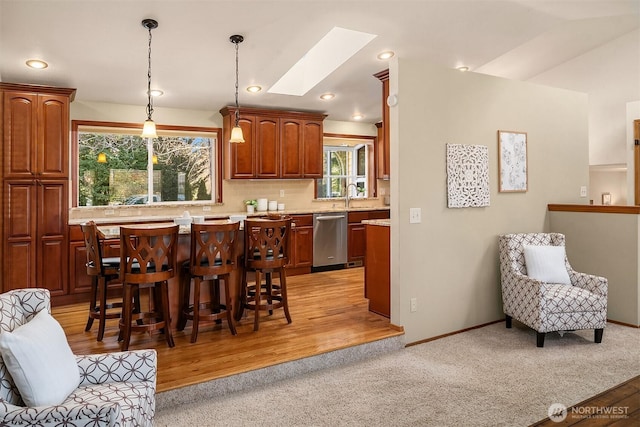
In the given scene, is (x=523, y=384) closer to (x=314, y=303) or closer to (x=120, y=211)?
(x=314, y=303)

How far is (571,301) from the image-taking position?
355 centimetres

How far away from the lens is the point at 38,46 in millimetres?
3795

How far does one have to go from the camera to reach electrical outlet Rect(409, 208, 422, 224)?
3645mm

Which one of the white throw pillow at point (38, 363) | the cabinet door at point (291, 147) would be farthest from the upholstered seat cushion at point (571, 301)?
the cabinet door at point (291, 147)

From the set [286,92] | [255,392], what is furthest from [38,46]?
[255,392]

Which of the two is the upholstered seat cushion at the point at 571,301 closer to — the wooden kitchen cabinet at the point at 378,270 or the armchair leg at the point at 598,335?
the armchair leg at the point at 598,335

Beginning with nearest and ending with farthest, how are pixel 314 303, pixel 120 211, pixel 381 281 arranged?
pixel 381 281
pixel 314 303
pixel 120 211

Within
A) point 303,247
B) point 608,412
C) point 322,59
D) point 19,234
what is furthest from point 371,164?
point 608,412

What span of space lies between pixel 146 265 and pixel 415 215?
2.22 meters

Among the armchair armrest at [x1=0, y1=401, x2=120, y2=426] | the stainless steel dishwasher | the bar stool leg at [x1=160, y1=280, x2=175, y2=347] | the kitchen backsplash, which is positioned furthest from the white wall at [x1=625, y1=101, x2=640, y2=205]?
the armchair armrest at [x1=0, y1=401, x2=120, y2=426]

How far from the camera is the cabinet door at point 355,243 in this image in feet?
21.6

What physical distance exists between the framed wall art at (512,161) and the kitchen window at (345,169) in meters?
3.34

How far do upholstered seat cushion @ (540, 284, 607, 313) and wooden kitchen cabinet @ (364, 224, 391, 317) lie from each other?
4.38 ft

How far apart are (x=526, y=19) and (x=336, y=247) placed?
379 centimetres
